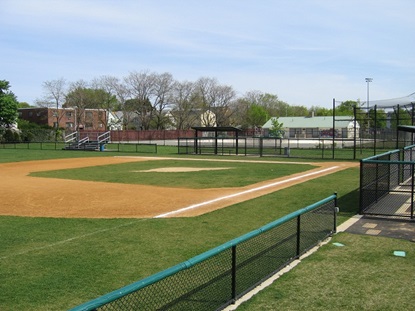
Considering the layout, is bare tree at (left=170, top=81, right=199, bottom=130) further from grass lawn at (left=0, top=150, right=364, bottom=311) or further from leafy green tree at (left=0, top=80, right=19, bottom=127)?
grass lawn at (left=0, top=150, right=364, bottom=311)

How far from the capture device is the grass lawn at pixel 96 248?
Result: 703 cm

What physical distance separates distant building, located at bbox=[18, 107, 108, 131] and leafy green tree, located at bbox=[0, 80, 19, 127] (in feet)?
74.2

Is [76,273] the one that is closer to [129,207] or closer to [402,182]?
[129,207]

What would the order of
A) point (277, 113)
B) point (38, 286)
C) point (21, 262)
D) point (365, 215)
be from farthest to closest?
point (277, 113) < point (365, 215) < point (21, 262) < point (38, 286)

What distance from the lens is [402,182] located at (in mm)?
18453

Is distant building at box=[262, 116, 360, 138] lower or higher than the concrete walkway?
higher

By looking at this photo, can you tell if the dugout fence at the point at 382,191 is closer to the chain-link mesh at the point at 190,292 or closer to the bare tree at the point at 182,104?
the chain-link mesh at the point at 190,292

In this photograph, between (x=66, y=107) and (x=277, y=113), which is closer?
(x=66, y=107)

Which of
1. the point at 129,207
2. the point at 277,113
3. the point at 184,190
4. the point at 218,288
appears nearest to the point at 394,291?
the point at 218,288

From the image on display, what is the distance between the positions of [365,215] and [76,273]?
8638mm

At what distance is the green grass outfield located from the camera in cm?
689

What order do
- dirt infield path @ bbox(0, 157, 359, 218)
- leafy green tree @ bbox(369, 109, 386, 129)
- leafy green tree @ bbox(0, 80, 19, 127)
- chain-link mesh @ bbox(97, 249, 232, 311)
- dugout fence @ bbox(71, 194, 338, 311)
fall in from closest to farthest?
dugout fence @ bbox(71, 194, 338, 311) → chain-link mesh @ bbox(97, 249, 232, 311) → dirt infield path @ bbox(0, 157, 359, 218) → leafy green tree @ bbox(369, 109, 386, 129) → leafy green tree @ bbox(0, 80, 19, 127)

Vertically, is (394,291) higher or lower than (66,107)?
lower

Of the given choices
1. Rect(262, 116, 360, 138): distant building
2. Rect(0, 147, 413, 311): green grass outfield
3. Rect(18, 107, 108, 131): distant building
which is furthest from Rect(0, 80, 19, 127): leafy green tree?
Rect(0, 147, 413, 311): green grass outfield
